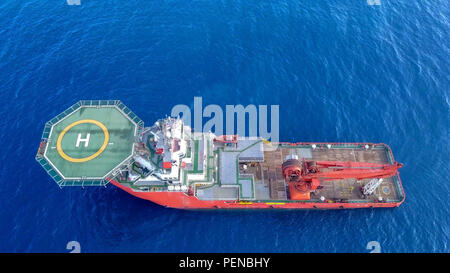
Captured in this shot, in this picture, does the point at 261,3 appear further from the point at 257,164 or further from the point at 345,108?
the point at 257,164

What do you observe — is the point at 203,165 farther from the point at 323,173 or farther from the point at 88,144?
the point at 323,173

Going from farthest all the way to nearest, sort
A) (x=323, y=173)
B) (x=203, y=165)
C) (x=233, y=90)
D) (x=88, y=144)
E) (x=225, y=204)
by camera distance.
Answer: (x=233, y=90)
(x=225, y=204)
(x=203, y=165)
(x=323, y=173)
(x=88, y=144)

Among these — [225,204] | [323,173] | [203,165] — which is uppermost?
[203,165]

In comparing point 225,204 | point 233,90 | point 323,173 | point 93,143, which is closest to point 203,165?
point 225,204

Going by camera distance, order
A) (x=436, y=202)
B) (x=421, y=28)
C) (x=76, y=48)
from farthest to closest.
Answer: (x=421, y=28)
(x=76, y=48)
(x=436, y=202)

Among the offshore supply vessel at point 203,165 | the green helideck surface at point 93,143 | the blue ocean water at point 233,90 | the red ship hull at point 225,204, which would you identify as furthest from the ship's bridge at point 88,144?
the blue ocean water at point 233,90

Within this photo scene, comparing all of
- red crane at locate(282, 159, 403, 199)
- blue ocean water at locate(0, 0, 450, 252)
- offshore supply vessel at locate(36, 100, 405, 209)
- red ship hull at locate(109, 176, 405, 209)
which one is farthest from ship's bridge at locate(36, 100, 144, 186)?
red crane at locate(282, 159, 403, 199)
